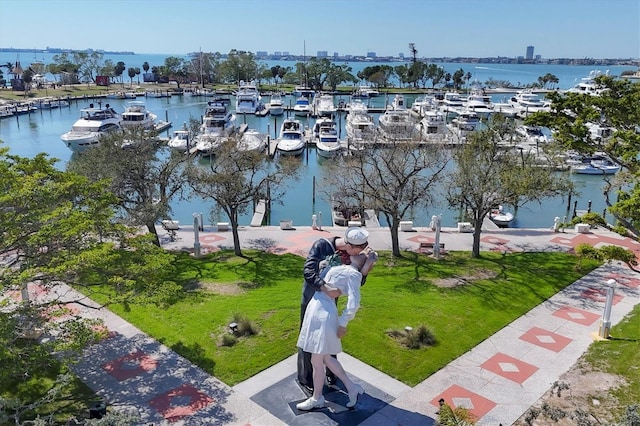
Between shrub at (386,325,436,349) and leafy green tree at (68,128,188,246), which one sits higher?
leafy green tree at (68,128,188,246)

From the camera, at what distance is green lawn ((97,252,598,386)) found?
39.8 ft

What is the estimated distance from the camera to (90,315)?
14.6 m

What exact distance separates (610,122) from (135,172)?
16449 millimetres

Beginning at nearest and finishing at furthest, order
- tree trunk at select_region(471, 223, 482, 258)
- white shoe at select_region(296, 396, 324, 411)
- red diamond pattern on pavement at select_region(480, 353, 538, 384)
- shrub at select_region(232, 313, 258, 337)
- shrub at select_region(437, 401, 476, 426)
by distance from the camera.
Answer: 1. shrub at select_region(437, 401, 476, 426)
2. white shoe at select_region(296, 396, 324, 411)
3. red diamond pattern on pavement at select_region(480, 353, 538, 384)
4. shrub at select_region(232, 313, 258, 337)
5. tree trunk at select_region(471, 223, 482, 258)

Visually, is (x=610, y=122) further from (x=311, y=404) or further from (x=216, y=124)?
(x=216, y=124)

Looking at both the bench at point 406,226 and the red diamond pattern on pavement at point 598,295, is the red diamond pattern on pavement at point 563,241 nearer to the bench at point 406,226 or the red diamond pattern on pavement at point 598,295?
the red diamond pattern on pavement at point 598,295

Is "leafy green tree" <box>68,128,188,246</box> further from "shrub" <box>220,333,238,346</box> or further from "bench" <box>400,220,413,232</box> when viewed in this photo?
"bench" <box>400,220,413,232</box>

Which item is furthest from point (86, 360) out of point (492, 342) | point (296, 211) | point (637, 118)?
point (296, 211)

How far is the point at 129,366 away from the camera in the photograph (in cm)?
1180

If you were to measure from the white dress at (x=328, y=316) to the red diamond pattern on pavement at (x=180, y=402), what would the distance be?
2.98m

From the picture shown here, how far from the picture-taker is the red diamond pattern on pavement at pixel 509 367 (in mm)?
11586

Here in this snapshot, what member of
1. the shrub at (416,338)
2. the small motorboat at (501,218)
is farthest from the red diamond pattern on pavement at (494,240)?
the shrub at (416,338)

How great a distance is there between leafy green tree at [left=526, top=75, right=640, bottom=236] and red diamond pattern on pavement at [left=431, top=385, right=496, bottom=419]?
5.32m

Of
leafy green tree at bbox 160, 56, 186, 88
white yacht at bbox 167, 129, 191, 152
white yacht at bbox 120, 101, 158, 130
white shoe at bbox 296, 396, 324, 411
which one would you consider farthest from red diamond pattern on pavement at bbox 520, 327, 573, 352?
leafy green tree at bbox 160, 56, 186, 88
